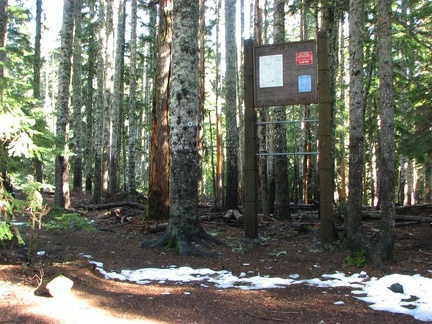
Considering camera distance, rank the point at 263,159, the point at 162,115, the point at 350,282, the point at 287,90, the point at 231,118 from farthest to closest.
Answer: the point at 231,118
the point at 263,159
the point at 162,115
the point at 287,90
the point at 350,282

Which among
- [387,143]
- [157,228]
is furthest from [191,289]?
[157,228]

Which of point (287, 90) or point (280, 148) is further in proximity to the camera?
point (280, 148)

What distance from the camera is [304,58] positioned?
8430 millimetres

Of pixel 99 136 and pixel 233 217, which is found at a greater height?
pixel 99 136

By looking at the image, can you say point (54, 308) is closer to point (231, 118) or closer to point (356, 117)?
point (356, 117)

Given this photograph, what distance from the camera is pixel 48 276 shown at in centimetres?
496

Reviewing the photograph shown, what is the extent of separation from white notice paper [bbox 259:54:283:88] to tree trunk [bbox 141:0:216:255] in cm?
163

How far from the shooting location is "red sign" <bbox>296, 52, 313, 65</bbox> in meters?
8.41

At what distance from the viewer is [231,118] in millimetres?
13852

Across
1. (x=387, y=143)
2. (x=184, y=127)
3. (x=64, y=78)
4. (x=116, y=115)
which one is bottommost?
(x=387, y=143)

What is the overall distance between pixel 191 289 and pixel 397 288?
106 inches

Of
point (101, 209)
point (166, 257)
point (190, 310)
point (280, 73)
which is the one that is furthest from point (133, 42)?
A: point (190, 310)

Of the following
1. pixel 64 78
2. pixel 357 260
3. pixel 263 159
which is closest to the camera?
pixel 357 260

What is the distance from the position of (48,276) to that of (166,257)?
2737mm
